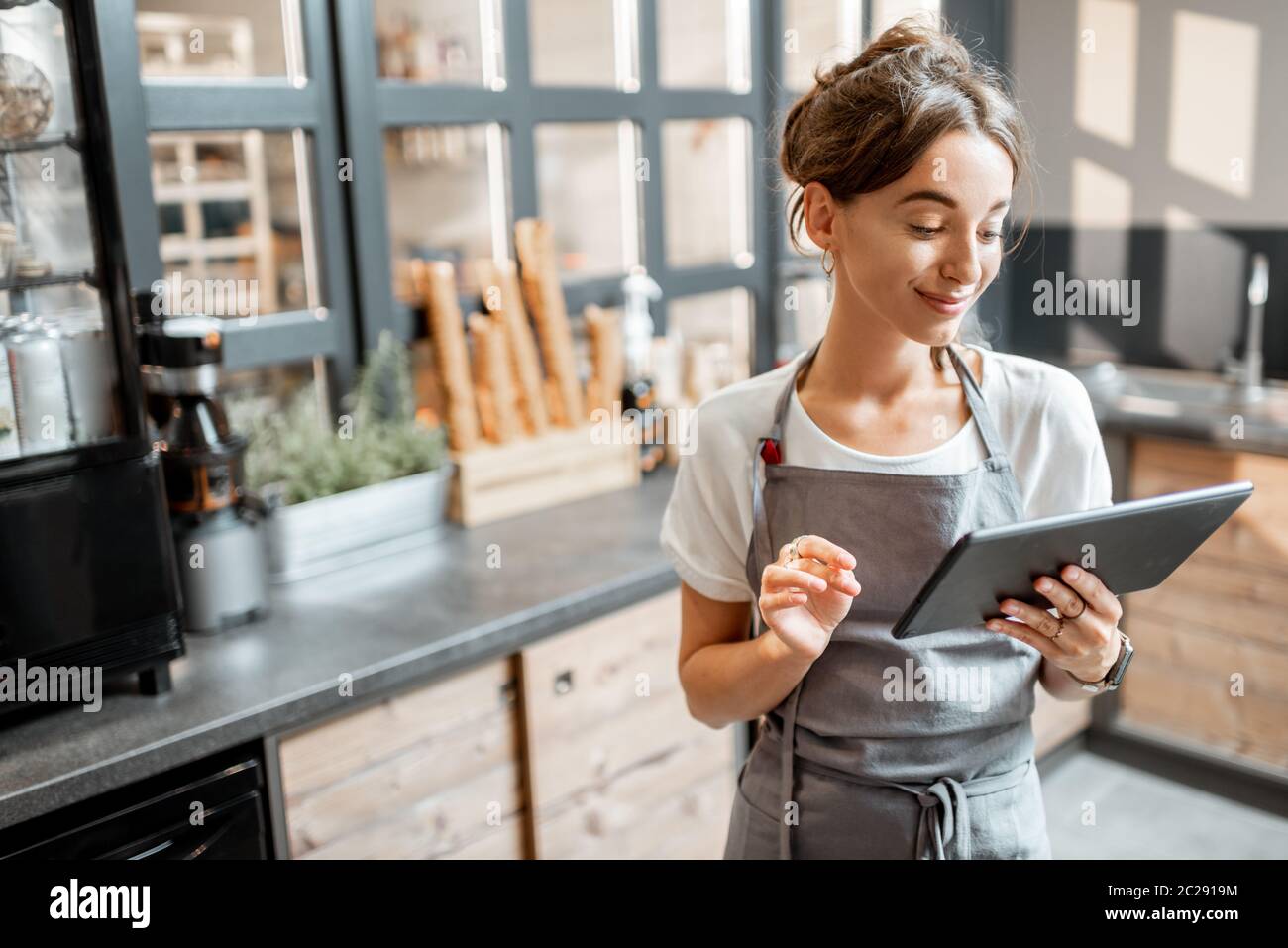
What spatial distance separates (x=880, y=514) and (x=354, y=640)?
0.98 m

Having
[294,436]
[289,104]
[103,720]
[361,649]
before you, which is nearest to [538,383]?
[294,436]

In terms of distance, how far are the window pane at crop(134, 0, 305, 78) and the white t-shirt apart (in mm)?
1885

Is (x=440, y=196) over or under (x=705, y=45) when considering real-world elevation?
under

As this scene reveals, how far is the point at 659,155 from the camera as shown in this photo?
9.64 feet

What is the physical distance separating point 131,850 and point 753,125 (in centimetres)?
234

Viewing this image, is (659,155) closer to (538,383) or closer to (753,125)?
(753,125)

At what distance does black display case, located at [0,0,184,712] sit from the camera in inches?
63.0

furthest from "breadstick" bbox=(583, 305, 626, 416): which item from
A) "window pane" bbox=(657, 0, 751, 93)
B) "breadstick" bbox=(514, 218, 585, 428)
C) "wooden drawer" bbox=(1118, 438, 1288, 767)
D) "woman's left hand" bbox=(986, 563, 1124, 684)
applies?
"woman's left hand" bbox=(986, 563, 1124, 684)

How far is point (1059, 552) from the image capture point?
3.51ft

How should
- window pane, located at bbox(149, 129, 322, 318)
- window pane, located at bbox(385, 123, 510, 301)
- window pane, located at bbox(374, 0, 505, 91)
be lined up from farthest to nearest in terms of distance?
window pane, located at bbox(385, 123, 510, 301)
window pane, located at bbox(374, 0, 505, 91)
window pane, located at bbox(149, 129, 322, 318)

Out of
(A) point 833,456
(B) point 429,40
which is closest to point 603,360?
(A) point 833,456

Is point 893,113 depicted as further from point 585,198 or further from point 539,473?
point 585,198

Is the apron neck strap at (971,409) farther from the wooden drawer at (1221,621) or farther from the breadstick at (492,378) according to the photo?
the wooden drawer at (1221,621)

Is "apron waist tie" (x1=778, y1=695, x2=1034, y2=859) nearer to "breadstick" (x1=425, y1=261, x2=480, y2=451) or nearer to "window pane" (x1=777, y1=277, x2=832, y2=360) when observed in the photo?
"breadstick" (x1=425, y1=261, x2=480, y2=451)
